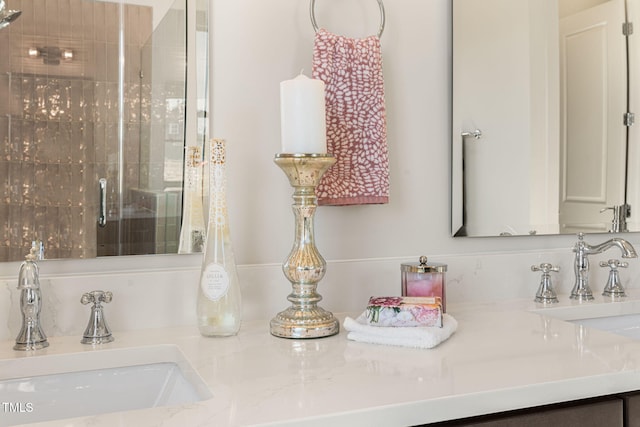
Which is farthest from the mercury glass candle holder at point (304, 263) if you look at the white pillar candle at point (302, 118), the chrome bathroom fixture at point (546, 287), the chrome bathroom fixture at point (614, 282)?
the chrome bathroom fixture at point (614, 282)

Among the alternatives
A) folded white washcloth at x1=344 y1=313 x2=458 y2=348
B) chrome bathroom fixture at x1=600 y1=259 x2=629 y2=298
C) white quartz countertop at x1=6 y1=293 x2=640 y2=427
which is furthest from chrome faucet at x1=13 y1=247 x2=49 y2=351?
chrome bathroom fixture at x1=600 y1=259 x2=629 y2=298

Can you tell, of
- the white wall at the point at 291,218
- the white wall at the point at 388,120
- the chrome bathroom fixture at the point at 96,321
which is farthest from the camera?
the white wall at the point at 388,120

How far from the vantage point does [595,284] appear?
66.3 inches

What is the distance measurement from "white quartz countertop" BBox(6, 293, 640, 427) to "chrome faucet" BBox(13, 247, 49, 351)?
24mm

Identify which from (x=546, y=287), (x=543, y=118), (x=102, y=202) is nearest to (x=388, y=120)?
(x=543, y=118)

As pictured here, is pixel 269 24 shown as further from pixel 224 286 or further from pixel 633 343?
pixel 633 343

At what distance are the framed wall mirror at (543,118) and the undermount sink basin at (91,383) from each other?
776 mm

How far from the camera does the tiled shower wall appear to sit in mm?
1157

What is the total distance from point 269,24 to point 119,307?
67 centimetres

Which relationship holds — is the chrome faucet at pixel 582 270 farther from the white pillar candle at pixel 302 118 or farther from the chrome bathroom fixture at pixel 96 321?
the chrome bathroom fixture at pixel 96 321

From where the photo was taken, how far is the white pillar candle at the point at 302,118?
1.18 metres

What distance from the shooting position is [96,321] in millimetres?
1146

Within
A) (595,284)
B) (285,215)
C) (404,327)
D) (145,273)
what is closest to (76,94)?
(145,273)

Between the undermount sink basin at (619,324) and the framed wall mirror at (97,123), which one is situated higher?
the framed wall mirror at (97,123)
